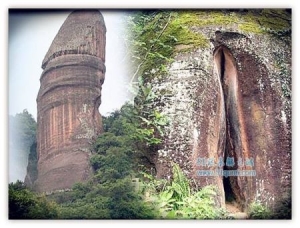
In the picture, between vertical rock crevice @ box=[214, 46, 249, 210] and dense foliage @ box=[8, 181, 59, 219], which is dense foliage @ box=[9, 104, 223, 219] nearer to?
dense foliage @ box=[8, 181, 59, 219]

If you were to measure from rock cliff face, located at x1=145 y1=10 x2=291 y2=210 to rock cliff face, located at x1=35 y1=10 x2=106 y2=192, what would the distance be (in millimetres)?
647

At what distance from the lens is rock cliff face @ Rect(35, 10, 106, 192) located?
22.0ft

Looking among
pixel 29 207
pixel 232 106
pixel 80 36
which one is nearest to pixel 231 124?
pixel 232 106

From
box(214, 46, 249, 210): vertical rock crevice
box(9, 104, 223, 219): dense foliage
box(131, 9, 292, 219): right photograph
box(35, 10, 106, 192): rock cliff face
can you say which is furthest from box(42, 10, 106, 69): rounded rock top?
box(214, 46, 249, 210): vertical rock crevice

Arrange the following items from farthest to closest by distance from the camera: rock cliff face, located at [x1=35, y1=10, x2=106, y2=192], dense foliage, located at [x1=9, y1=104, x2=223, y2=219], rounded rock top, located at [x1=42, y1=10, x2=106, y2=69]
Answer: rounded rock top, located at [x1=42, y1=10, x2=106, y2=69], rock cliff face, located at [x1=35, y1=10, x2=106, y2=192], dense foliage, located at [x1=9, y1=104, x2=223, y2=219]

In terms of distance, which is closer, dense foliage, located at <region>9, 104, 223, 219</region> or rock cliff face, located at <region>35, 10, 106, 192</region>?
dense foliage, located at <region>9, 104, 223, 219</region>

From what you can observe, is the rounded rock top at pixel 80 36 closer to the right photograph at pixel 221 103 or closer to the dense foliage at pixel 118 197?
the right photograph at pixel 221 103

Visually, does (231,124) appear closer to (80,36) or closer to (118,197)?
(118,197)

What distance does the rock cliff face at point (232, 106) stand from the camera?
6.70 metres

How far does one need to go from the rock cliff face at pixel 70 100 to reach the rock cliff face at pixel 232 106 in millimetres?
647

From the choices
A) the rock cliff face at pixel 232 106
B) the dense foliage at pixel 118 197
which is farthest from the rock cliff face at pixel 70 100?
the rock cliff face at pixel 232 106

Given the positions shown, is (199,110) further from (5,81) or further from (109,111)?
(5,81)

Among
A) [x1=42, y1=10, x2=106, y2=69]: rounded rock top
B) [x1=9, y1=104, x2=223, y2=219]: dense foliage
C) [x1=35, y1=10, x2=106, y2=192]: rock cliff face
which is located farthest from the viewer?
[x1=42, y1=10, x2=106, y2=69]: rounded rock top

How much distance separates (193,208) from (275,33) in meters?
1.93
